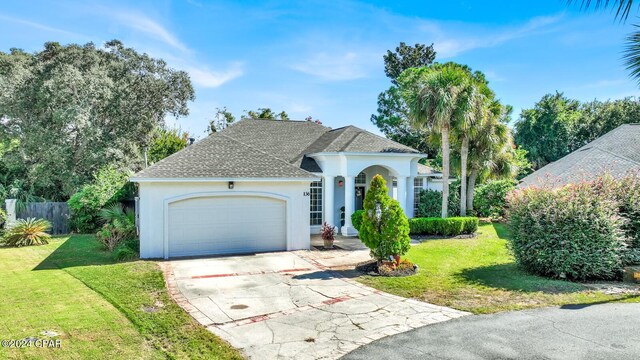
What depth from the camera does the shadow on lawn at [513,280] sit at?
999 cm

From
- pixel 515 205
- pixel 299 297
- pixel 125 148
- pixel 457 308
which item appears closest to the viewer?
pixel 457 308

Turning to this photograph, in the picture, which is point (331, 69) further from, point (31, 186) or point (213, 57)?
point (31, 186)

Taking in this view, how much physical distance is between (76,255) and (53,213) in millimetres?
7880

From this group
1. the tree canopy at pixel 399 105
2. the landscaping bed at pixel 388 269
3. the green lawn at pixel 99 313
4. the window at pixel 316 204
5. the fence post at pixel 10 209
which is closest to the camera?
the green lawn at pixel 99 313

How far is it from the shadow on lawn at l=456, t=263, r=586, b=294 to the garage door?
6947 millimetres

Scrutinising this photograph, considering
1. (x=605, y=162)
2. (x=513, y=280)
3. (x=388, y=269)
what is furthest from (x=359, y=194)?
(x=513, y=280)

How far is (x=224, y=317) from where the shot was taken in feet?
26.0

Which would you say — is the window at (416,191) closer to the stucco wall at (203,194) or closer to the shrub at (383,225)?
the stucco wall at (203,194)

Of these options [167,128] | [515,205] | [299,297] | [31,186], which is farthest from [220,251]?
[167,128]

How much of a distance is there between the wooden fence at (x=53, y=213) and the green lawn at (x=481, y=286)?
1712 cm

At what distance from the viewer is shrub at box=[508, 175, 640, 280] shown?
1061cm

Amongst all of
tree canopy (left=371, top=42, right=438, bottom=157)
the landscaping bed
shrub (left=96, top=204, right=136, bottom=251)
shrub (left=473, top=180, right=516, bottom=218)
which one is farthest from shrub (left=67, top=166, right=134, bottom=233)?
tree canopy (left=371, top=42, right=438, bottom=157)

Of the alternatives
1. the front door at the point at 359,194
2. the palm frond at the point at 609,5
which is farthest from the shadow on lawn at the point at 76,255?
the palm frond at the point at 609,5

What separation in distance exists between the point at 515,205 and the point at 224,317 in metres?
9.03
